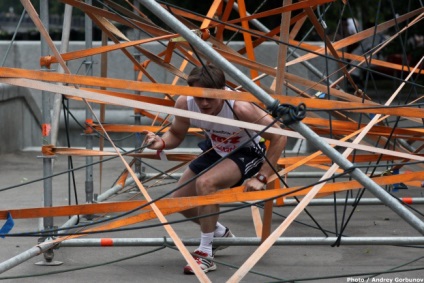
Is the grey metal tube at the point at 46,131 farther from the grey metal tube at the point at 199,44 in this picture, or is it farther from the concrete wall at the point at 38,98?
the concrete wall at the point at 38,98

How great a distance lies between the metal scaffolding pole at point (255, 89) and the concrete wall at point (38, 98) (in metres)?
7.37

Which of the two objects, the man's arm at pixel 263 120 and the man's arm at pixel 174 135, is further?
the man's arm at pixel 174 135

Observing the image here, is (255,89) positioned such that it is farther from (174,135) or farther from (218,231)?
(218,231)

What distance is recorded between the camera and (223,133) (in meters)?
6.08

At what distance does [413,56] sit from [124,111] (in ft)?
29.7

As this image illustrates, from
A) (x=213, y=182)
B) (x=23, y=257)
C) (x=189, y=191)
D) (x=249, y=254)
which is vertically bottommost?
(x=249, y=254)

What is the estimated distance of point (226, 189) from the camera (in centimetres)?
582

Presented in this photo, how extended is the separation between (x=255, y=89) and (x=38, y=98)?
11337 mm

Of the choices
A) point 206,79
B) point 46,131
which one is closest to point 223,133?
point 206,79

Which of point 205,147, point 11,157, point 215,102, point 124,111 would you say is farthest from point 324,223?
point 124,111

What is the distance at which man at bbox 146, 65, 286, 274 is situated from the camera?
572 cm

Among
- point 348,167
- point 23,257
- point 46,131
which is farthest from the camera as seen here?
point 46,131

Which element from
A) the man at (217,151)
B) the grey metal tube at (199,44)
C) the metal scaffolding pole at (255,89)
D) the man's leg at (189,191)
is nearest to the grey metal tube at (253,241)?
the man at (217,151)

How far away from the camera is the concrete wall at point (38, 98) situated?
1241 cm
